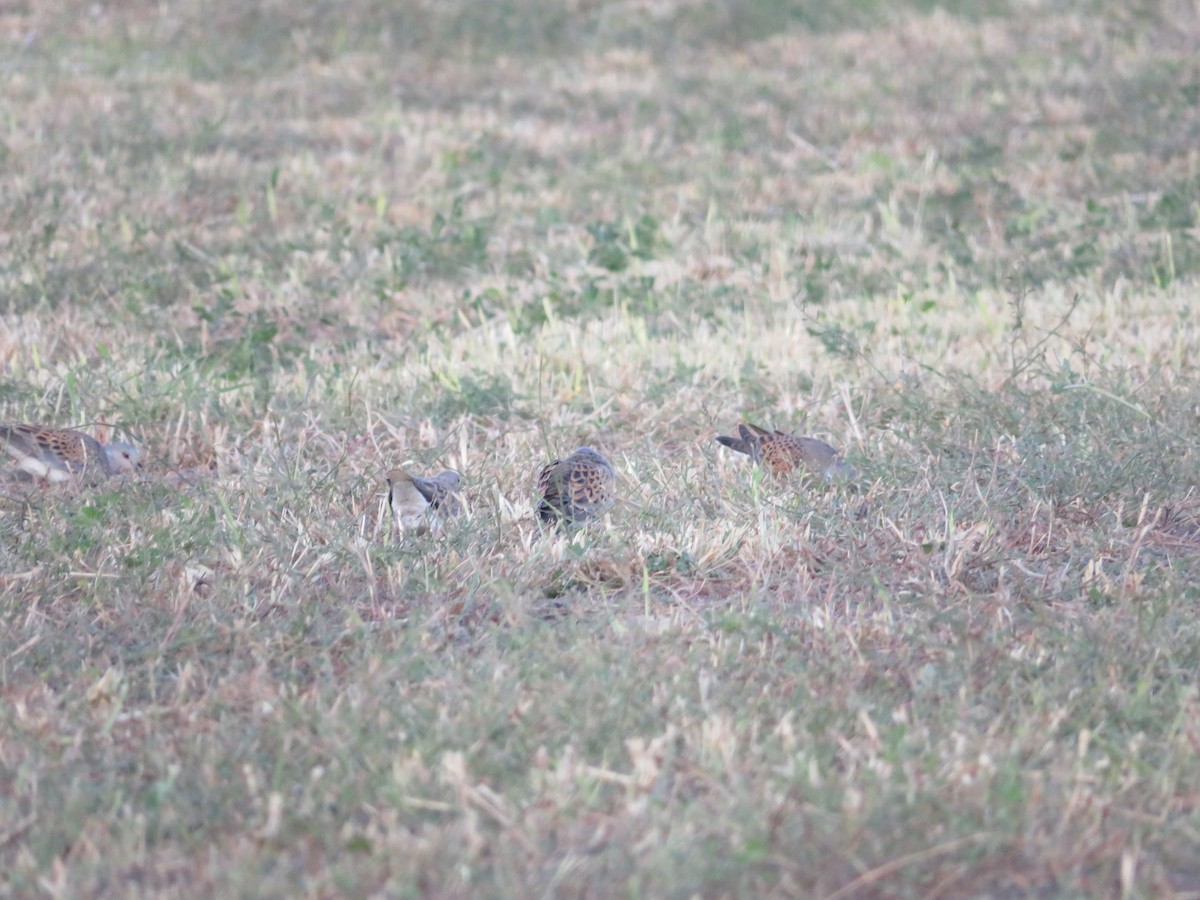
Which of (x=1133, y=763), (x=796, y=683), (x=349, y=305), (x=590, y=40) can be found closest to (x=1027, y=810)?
(x=1133, y=763)

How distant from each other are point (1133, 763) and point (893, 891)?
65 cm

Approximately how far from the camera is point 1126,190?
30.5 feet

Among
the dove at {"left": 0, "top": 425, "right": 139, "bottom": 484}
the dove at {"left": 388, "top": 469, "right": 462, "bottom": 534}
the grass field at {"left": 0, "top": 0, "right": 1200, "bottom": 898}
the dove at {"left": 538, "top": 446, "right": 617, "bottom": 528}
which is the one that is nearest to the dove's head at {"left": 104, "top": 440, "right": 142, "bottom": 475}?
the dove at {"left": 0, "top": 425, "right": 139, "bottom": 484}

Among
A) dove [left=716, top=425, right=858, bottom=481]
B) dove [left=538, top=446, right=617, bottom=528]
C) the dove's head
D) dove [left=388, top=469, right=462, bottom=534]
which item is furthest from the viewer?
the dove's head

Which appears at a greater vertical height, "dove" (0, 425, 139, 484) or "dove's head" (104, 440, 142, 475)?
"dove" (0, 425, 139, 484)

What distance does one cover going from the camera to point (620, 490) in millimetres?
4645

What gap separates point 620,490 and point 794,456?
0.59m

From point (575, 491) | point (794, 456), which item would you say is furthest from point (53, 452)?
point (794, 456)

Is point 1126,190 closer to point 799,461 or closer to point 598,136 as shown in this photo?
point 598,136

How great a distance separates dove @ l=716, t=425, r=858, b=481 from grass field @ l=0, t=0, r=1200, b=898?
0.12 m

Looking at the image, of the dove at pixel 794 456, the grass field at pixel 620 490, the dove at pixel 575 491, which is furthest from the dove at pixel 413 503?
the dove at pixel 794 456

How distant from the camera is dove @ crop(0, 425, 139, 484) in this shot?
4695 millimetres

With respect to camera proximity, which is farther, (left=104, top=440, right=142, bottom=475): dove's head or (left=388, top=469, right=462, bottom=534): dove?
(left=104, top=440, right=142, bottom=475): dove's head

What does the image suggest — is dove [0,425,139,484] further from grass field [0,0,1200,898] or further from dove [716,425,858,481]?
dove [716,425,858,481]
